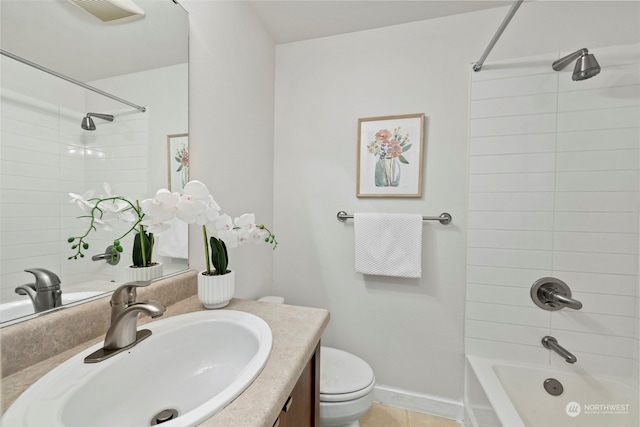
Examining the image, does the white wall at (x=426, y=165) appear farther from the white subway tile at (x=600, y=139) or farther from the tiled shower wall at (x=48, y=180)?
the tiled shower wall at (x=48, y=180)

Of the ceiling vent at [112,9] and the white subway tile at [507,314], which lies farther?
the white subway tile at [507,314]

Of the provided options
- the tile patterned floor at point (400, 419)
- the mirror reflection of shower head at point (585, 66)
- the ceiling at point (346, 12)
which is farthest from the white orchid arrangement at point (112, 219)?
the mirror reflection of shower head at point (585, 66)

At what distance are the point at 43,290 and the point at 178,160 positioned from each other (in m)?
0.55

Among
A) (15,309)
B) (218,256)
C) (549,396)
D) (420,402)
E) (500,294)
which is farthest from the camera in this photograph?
(420,402)

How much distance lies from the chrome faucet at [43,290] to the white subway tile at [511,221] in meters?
1.72

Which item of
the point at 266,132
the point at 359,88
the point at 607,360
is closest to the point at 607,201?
the point at 607,360

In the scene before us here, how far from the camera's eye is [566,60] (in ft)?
3.84

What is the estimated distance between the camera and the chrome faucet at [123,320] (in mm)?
568

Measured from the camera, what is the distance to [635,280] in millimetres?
1225

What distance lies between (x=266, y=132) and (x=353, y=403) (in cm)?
156

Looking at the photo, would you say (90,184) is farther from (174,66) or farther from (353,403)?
(353,403)

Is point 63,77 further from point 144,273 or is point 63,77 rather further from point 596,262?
point 596,262

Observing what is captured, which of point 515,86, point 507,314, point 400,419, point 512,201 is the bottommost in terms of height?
point 400,419

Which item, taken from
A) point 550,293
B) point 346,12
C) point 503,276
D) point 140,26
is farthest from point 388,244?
point 140,26
